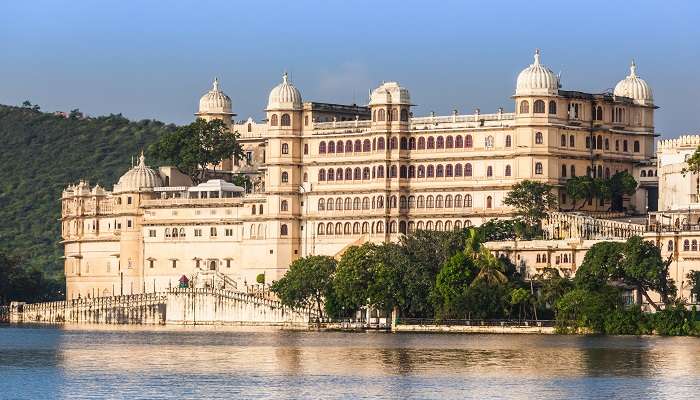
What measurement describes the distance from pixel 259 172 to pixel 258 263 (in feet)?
56.6

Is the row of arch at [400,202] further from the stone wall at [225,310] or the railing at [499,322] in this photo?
the railing at [499,322]

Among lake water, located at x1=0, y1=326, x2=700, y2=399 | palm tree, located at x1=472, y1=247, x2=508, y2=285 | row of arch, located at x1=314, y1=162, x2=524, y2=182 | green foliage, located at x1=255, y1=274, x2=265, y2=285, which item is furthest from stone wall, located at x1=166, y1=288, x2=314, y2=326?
palm tree, located at x1=472, y1=247, x2=508, y2=285

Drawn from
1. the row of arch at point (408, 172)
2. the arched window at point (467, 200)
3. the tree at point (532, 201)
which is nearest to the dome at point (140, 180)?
the row of arch at point (408, 172)

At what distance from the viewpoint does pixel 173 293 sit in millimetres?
160500

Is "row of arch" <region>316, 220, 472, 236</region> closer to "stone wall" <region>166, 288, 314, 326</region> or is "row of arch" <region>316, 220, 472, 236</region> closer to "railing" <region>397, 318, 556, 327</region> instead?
"stone wall" <region>166, 288, 314, 326</region>

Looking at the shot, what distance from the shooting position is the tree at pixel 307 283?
14656 cm

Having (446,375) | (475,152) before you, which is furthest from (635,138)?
(446,375)

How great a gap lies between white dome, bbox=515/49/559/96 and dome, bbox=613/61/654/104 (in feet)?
33.3

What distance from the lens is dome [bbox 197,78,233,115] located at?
593ft

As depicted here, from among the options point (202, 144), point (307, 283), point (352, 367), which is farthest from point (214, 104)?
point (352, 367)

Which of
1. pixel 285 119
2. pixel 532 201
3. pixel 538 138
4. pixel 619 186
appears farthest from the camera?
pixel 285 119

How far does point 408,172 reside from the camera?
6250 inches

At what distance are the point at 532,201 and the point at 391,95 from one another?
15.6 m

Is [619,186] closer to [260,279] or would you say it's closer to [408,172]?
[408,172]
